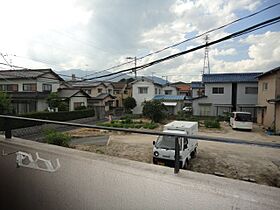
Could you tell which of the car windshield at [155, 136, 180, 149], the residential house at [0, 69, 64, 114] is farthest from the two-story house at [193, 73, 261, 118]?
the car windshield at [155, 136, 180, 149]

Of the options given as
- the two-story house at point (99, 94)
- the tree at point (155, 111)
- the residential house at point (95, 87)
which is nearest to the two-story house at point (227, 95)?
the tree at point (155, 111)

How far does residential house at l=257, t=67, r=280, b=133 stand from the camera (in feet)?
44.0

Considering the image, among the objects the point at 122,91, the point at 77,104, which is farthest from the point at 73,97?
the point at 122,91

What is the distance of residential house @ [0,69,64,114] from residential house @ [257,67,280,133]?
17.9 m

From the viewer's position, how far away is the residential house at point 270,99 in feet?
44.0

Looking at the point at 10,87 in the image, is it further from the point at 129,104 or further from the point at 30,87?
the point at 129,104

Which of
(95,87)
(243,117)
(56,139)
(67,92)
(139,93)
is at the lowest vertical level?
(56,139)

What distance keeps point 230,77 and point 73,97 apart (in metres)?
15.7

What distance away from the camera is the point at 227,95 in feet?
66.2

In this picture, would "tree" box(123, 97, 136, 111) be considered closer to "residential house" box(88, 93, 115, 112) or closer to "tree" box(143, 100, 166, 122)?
"residential house" box(88, 93, 115, 112)

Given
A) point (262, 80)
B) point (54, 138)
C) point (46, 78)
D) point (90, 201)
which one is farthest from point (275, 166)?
point (46, 78)

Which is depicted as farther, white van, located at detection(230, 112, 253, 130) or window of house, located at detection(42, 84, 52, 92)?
window of house, located at detection(42, 84, 52, 92)

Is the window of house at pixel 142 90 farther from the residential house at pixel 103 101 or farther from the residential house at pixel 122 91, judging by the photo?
the residential house at pixel 122 91

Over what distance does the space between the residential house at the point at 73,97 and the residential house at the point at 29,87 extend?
1075mm
